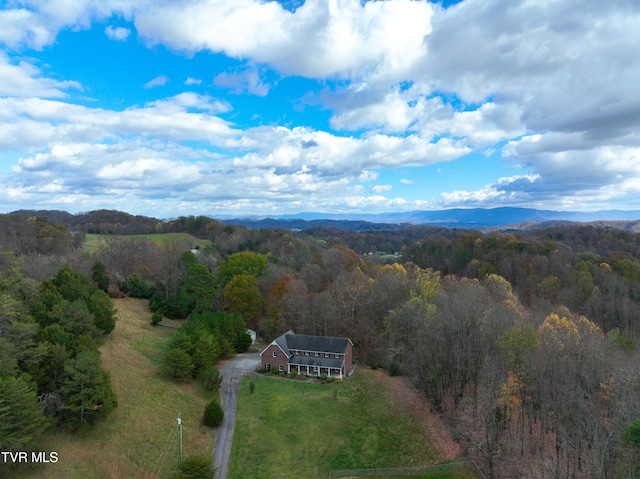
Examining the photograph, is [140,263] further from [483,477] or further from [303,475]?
[483,477]

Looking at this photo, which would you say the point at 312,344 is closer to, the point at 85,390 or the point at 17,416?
the point at 85,390

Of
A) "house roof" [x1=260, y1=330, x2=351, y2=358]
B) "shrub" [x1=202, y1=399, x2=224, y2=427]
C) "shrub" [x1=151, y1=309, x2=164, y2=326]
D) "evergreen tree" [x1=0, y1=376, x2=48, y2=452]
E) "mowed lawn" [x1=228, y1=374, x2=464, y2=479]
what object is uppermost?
"evergreen tree" [x1=0, y1=376, x2=48, y2=452]

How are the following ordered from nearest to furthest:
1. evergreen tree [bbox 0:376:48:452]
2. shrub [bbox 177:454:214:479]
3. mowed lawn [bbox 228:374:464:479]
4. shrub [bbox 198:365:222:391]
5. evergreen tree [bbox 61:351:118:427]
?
evergreen tree [bbox 0:376:48:452] < shrub [bbox 177:454:214:479] < evergreen tree [bbox 61:351:118:427] < mowed lawn [bbox 228:374:464:479] < shrub [bbox 198:365:222:391]

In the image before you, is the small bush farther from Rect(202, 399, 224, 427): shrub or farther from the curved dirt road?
Rect(202, 399, 224, 427): shrub

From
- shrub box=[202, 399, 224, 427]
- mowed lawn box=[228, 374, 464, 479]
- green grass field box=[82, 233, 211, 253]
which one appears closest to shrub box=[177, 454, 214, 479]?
mowed lawn box=[228, 374, 464, 479]

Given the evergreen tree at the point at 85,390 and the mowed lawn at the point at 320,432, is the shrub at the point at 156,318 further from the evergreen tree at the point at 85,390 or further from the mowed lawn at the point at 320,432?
the evergreen tree at the point at 85,390

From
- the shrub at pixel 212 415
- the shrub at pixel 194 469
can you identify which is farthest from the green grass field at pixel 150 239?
the shrub at pixel 194 469
